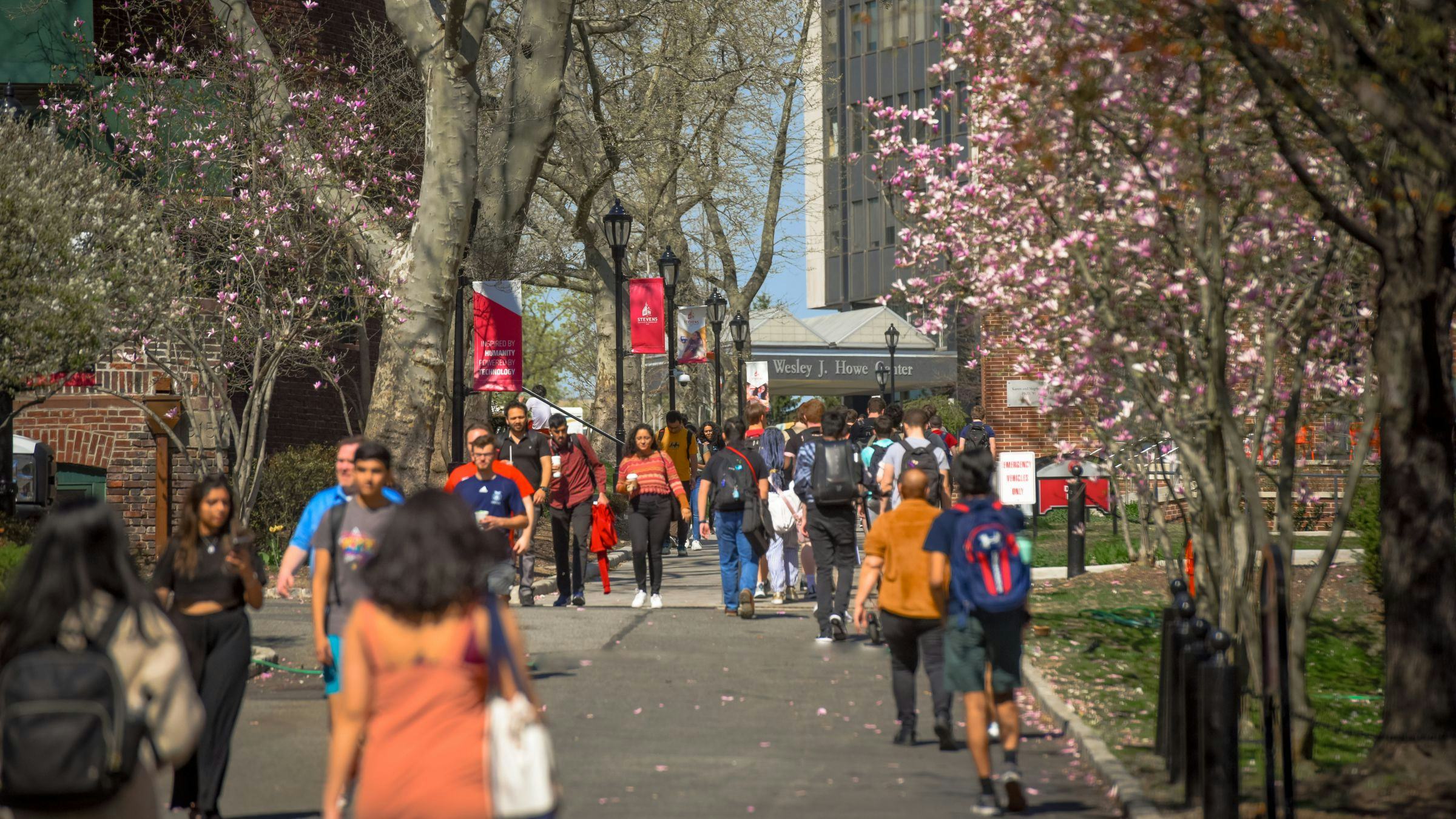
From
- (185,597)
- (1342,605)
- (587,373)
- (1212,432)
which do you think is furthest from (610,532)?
(587,373)

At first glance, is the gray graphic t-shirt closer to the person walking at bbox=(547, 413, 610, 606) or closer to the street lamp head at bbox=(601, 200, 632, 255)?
the person walking at bbox=(547, 413, 610, 606)

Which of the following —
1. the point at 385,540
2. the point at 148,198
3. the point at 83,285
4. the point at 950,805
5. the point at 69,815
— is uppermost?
the point at 148,198

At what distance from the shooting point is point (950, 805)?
26.8 ft

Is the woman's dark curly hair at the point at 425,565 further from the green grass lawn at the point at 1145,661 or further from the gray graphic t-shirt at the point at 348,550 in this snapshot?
the green grass lawn at the point at 1145,661

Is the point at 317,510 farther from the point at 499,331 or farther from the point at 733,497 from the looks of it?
the point at 499,331

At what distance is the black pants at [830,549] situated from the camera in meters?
13.9

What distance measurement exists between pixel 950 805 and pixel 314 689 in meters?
5.28

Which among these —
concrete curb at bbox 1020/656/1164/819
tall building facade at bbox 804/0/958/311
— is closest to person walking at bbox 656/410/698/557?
concrete curb at bbox 1020/656/1164/819

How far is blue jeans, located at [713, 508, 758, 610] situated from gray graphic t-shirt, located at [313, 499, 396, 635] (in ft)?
23.7

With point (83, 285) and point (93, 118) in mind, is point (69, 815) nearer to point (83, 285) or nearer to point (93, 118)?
point (83, 285)

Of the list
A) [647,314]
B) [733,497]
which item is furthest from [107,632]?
[647,314]

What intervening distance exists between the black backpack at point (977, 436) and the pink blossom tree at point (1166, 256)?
8763 millimetres

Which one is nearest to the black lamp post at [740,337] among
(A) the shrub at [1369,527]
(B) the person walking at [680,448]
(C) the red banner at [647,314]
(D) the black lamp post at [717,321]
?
(D) the black lamp post at [717,321]

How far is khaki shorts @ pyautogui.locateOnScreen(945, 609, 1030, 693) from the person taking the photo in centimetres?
835
